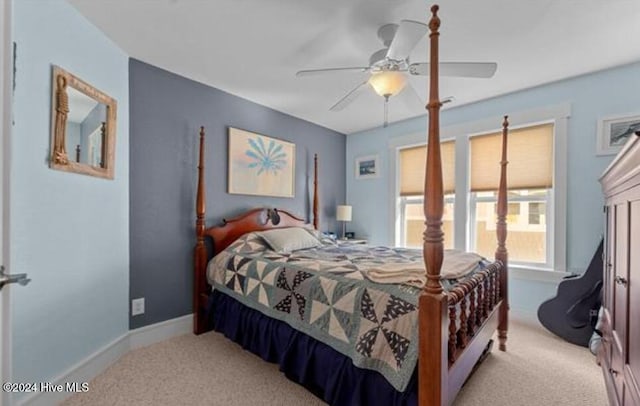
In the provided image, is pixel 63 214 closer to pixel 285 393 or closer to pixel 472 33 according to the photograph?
pixel 285 393

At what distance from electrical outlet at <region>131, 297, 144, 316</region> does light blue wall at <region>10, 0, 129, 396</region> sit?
0.08 metres

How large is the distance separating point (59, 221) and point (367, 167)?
3.69 m

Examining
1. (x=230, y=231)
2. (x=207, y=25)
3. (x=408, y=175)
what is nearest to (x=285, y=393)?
(x=230, y=231)

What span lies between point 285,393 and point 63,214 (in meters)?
1.80

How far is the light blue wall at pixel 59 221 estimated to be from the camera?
152 cm

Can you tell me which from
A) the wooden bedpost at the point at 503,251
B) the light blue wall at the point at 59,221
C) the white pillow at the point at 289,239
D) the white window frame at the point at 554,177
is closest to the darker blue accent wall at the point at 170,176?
the light blue wall at the point at 59,221

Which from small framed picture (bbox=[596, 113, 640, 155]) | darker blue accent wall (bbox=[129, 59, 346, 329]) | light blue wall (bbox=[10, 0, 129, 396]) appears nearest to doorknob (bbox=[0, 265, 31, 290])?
light blue wall (bbox=[10, 0, 129, 396])

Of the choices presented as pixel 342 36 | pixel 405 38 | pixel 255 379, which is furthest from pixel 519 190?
pixel 255 379

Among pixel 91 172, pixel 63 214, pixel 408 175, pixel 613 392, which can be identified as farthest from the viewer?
pixel 408 175

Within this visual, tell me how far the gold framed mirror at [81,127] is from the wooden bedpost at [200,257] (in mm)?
704

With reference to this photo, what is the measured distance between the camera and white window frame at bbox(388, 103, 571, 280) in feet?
9.20

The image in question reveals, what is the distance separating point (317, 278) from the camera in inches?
73.2

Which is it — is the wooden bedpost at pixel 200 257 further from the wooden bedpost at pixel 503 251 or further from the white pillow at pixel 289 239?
the wooden bedpost at pixel 503 251

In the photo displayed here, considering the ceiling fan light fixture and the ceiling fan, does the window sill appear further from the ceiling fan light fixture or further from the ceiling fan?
the ceiling fan light fixture
